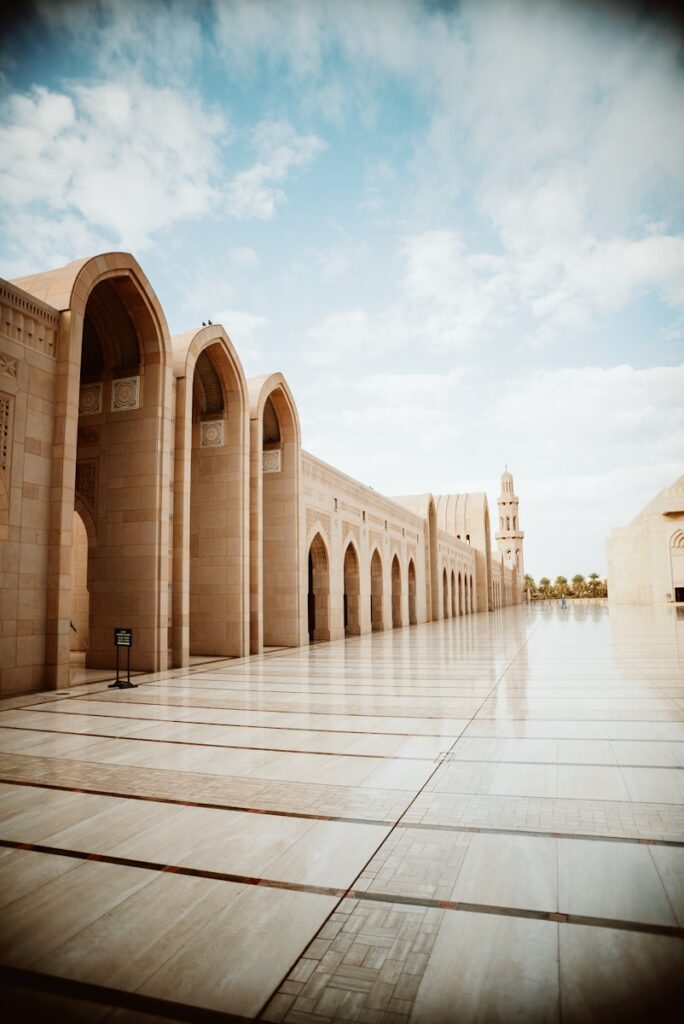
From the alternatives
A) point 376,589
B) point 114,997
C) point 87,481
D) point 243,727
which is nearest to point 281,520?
point 87,481

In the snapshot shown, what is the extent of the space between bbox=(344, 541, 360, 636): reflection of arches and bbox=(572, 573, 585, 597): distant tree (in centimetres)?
7747

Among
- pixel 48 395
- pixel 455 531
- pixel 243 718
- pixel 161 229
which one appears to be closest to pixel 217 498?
pixel 48 395

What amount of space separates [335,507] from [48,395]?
9066 mm

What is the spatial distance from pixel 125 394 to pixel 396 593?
14280 millimetres

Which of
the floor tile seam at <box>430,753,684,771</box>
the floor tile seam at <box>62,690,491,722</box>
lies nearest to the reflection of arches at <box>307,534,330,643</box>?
the floor tile seam at <box>62,690,491,722</box>

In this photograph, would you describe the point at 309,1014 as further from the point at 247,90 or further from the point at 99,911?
the point at 247,90

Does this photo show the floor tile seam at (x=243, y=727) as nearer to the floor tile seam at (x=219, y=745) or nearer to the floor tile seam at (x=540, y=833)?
the floor tile seam at (x=219, y=745)

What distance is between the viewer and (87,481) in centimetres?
964

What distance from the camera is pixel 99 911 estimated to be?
213cm

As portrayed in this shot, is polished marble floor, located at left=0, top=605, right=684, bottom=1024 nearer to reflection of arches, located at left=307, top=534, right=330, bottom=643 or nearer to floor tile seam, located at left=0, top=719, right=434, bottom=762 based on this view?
floor tile seam, located at left=0, top=719, right=434, bottom=762

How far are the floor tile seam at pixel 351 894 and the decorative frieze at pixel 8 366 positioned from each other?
5.63m

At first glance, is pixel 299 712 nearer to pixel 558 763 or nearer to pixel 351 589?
pixel 558 763

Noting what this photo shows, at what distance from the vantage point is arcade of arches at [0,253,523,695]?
7.15 meters

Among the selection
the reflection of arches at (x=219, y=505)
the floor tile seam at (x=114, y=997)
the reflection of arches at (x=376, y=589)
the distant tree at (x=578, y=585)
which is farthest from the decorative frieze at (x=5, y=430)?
the distant tree at (x=578, y=585)
